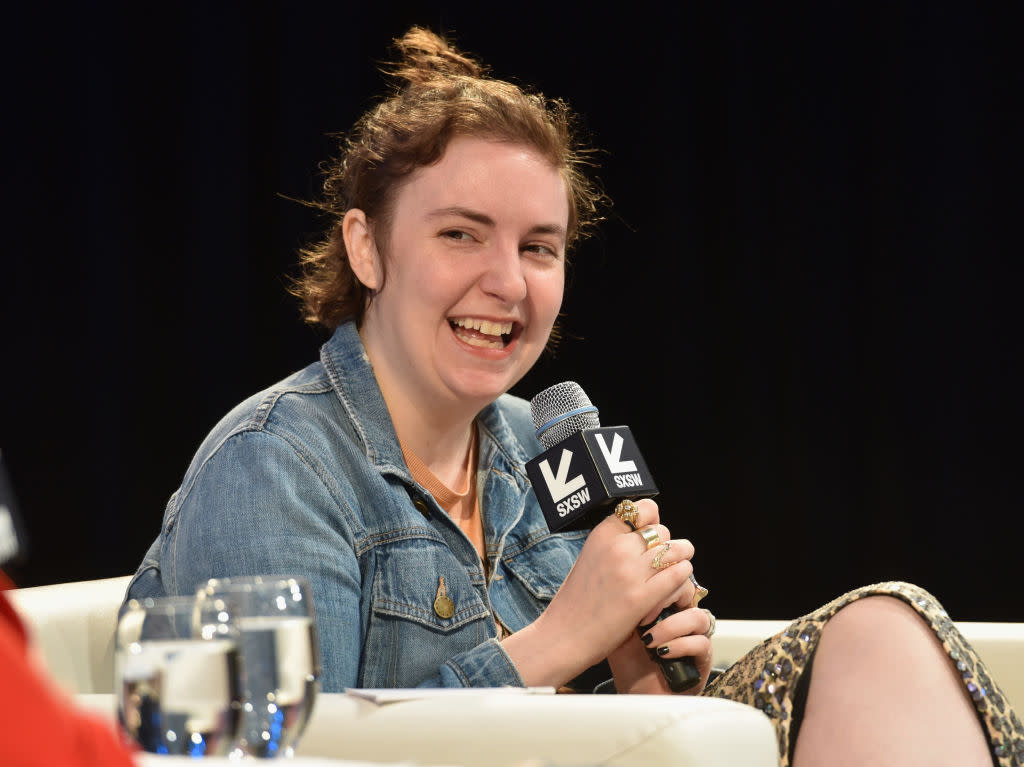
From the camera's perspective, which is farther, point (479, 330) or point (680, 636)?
point (479, 330)

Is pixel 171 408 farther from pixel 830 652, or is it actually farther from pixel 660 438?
pixel 830 652

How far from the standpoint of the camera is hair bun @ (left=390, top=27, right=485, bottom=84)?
1.79 metres

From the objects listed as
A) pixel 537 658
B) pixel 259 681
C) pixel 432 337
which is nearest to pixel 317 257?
pixel 432 337

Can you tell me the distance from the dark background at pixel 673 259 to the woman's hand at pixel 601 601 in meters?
1.50

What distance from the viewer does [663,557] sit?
4.52 ft

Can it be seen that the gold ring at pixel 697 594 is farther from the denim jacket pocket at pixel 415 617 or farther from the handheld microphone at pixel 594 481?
the denim jacket pocket at pixel 415 617

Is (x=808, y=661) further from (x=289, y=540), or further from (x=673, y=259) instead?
(x=673, y=259)

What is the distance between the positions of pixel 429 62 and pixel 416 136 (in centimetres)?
26

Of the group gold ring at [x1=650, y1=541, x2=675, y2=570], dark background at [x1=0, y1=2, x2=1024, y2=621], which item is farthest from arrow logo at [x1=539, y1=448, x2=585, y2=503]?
dark background at [x1=0, y1=2, x2=1024, y2=621]

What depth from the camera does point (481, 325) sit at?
1.63 metres

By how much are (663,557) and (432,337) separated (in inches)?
18.1

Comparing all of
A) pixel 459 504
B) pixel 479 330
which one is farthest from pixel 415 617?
pixel 479 330

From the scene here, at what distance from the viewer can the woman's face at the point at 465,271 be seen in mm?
1598

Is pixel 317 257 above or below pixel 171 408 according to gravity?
above
